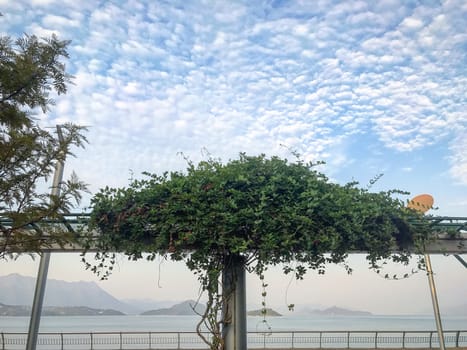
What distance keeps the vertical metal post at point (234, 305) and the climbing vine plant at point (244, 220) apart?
0.07m

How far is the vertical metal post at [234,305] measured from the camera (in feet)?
13.0

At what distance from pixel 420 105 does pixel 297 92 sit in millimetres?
2329

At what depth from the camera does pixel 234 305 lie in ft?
13.2

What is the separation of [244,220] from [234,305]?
3.34 feet

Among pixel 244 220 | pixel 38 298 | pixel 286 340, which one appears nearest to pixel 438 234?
pixel 244 220

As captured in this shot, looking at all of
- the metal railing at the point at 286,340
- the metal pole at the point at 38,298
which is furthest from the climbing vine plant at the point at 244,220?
the metal railing at the point at 286,340

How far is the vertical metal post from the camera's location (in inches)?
156

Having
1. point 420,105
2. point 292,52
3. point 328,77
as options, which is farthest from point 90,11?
point 420,105

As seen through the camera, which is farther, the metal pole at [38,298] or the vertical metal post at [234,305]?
the metal pole at [38,298]

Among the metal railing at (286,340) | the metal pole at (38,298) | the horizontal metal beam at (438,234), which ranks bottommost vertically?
the metal railing at (286,340)

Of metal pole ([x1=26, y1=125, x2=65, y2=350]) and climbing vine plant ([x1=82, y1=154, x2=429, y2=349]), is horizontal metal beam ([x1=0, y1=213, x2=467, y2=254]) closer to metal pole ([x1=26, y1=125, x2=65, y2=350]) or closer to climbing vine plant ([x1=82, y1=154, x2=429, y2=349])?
climbing vine plant ([x1=82, y1=154, x2=429, y2=349])

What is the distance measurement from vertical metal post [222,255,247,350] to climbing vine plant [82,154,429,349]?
0.07 meters

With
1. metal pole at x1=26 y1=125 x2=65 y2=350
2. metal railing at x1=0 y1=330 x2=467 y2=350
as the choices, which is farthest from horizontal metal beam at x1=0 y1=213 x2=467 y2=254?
metal railing at x1=0 y1=330 x2=467 y2=350

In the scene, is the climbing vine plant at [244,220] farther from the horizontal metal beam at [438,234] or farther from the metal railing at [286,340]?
the metal railing at [286,340]
